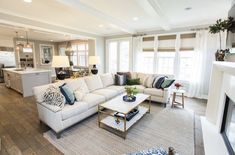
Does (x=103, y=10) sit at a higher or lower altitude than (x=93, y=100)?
higher

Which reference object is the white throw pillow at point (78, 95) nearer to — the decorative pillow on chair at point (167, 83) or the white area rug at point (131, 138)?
the white area rug at point (131, 138)

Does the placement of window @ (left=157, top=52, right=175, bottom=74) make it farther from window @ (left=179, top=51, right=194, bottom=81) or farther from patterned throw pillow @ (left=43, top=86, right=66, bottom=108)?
patterned throw pillow @ (left=43, top=86, right=66, bottom=108)

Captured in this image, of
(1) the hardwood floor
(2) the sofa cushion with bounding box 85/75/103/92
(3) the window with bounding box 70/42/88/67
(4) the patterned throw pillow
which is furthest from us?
(3) the window with bounding box 70/42/88/67

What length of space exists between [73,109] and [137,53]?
4.03 metres

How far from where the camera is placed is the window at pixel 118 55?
20.2 feet

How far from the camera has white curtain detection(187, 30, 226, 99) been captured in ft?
13.7

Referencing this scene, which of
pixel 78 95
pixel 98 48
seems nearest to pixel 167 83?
pixel 78 95

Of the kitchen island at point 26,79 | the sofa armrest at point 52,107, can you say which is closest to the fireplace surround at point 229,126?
the sofa armrest at point 52,107

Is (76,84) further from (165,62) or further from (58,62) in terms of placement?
(165,62)

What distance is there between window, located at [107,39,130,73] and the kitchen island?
3058mm

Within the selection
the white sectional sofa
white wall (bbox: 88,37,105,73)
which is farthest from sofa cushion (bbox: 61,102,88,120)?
white wall (bbox: 88,37,105,73)

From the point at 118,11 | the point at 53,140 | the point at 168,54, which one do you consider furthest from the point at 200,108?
the point at 53,140

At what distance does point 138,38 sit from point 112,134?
439cm

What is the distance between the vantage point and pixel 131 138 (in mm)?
2318
